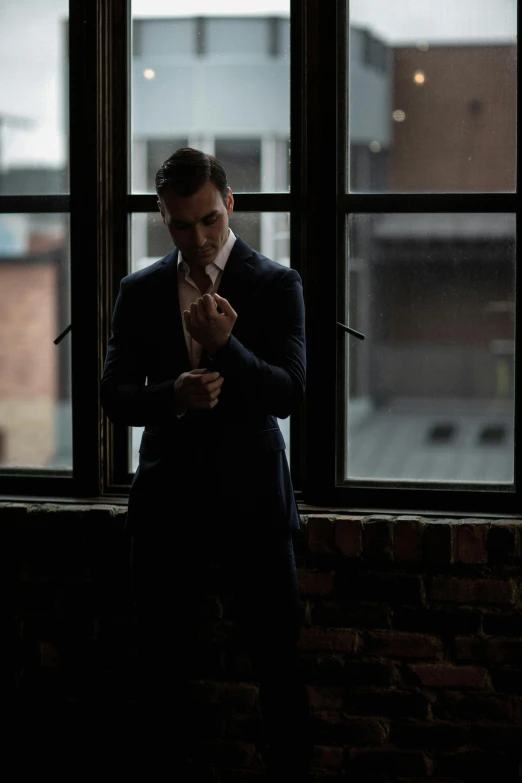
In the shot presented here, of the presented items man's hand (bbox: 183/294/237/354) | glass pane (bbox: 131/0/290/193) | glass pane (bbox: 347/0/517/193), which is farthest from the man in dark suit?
glass pane (bbox: 347/0/517/193)

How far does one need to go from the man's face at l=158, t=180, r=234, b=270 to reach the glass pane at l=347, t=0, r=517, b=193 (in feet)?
2.33

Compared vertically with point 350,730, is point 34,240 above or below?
above

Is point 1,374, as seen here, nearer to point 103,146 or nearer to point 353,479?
point 103,146

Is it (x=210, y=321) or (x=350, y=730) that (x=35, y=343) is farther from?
(x=350, y=730)

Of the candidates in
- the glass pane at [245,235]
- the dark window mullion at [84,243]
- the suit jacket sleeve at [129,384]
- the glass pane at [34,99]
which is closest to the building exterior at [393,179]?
the glass pane at [245,235]

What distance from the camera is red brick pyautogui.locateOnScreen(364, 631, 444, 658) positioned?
2465 mm

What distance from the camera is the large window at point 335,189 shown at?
8.23 ft

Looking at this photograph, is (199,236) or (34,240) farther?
(34,240)

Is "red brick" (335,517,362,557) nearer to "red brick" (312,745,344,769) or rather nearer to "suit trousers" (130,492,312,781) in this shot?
"suit trousers" (130,492,312,781)

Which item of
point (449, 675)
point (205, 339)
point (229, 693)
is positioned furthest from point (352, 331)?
point (229, 693)

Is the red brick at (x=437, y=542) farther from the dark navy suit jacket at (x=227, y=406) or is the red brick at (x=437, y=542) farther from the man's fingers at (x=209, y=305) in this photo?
the man's fingers at (x=209, y=305)

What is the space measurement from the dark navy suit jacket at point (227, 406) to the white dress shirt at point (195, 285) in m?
0.02

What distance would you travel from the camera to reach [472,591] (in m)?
2.44

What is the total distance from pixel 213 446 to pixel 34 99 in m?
1.35
